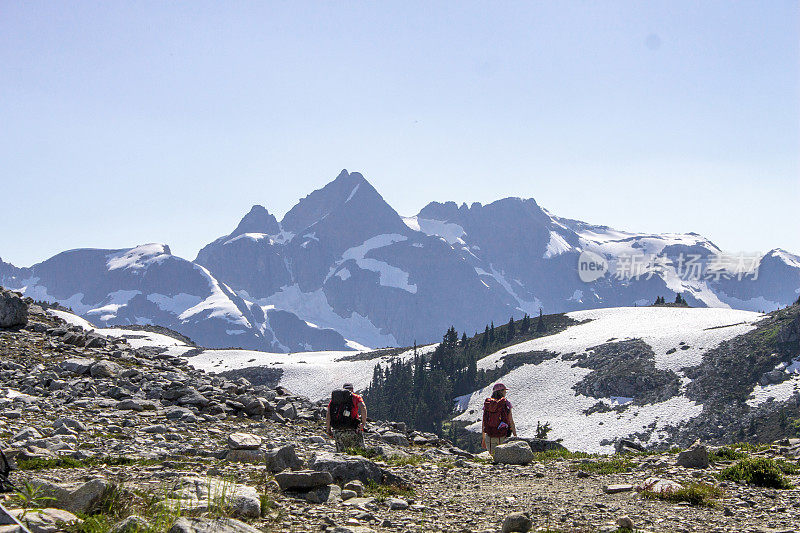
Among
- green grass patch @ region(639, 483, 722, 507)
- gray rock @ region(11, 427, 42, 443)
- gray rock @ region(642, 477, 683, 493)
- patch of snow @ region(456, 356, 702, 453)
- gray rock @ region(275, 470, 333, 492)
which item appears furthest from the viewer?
patch of snow @ region(456, 356, 702, 453)

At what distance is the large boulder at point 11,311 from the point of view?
29.1 metres

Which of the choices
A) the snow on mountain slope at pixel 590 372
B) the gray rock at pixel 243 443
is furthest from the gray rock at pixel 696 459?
the snow on mountain slope at pixel 590 372

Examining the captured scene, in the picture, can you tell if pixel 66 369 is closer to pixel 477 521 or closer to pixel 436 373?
pixel 477 521

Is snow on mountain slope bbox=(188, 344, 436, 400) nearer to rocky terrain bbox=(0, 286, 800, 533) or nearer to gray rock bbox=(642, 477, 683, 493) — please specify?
rocky terrain bbox=(0, 286, 800, 533)

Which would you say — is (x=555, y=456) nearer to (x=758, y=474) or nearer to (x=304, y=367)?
(x=758, y=474)

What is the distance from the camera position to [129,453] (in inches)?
513

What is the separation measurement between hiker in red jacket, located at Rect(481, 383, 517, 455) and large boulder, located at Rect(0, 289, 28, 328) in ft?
84.5

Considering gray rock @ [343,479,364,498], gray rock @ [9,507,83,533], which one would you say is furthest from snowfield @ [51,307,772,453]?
gray rock @ [9,507,83,533]

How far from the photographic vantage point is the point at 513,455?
1664cm

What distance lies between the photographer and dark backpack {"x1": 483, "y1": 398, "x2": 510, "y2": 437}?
62.7 feet

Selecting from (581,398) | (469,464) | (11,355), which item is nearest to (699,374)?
(581,398)

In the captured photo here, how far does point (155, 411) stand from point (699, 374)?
94.7m

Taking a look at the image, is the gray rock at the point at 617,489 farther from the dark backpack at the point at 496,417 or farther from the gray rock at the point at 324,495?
the dark backpack at the point at 496,417

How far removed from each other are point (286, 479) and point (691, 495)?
25.3 ft
